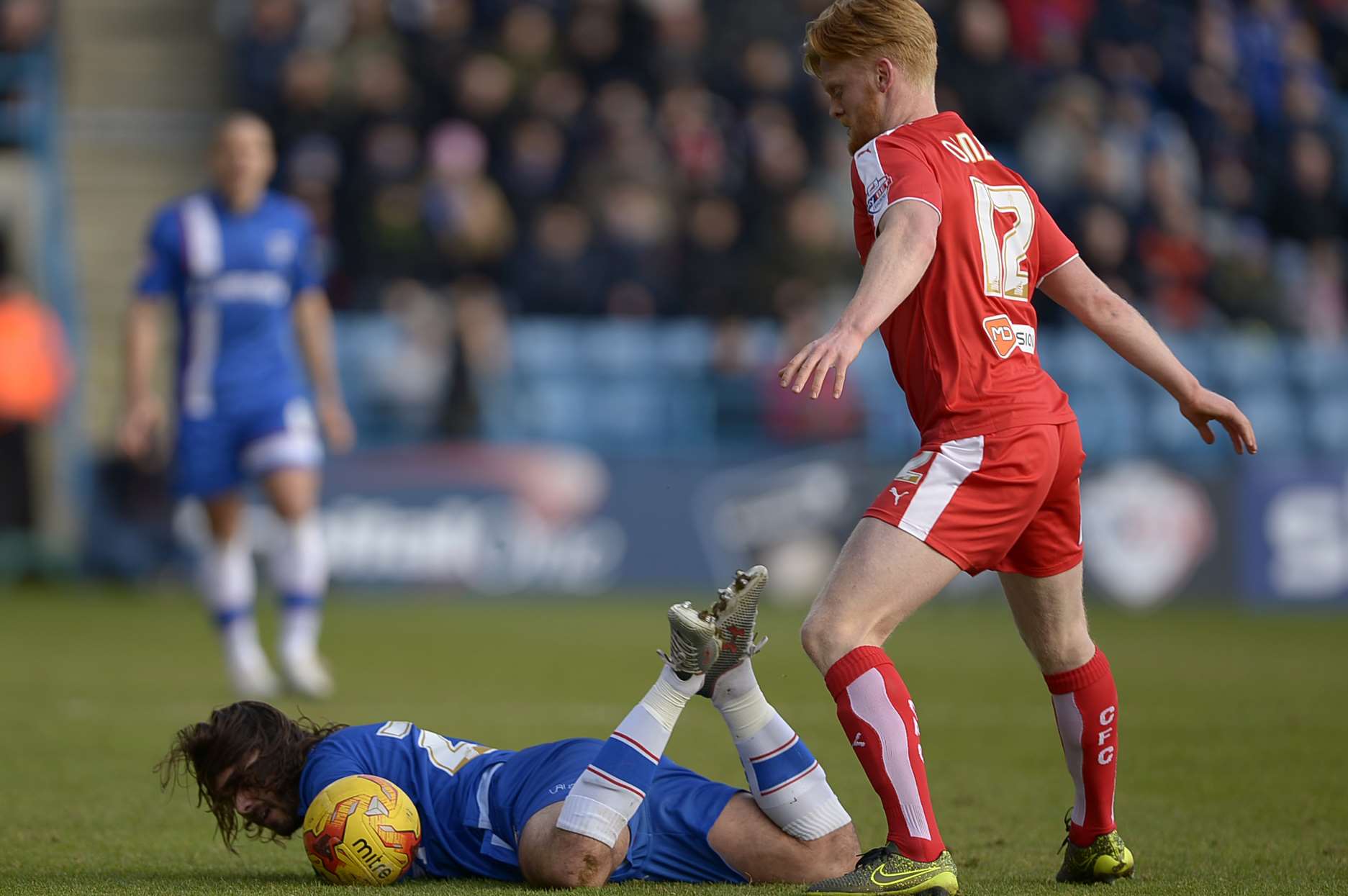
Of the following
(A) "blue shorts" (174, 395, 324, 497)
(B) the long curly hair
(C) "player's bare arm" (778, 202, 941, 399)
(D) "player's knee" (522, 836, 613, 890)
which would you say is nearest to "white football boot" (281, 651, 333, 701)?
(A) "blue shorts" (174, 395, 324, 497)

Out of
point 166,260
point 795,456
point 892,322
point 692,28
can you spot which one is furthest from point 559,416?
point 892,322

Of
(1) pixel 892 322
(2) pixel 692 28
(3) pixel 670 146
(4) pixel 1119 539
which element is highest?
(2) pixel 692 28

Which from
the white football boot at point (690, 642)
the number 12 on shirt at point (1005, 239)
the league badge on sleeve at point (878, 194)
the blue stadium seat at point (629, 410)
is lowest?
the blue stadium seat at point (629, 410)

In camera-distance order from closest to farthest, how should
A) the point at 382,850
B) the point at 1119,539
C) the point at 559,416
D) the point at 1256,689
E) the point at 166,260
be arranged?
the point at 382,850 < the point at 166,260 < the point at 1256,689 < the point at 1119,539 < the point at 559,416

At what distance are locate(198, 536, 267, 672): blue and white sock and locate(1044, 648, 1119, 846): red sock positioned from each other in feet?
16.5

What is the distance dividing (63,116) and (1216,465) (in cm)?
1115

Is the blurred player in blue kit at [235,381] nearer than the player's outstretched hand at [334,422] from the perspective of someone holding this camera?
Yes

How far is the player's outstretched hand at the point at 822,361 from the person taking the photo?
3.42 meters

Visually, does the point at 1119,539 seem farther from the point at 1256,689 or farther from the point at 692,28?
the point at 692,28

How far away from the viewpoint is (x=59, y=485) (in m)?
15.6

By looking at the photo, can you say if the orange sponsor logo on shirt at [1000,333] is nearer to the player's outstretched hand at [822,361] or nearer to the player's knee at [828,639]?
the player's outstretched hand at [822,361]

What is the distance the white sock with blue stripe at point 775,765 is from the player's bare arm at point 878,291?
0.77 m

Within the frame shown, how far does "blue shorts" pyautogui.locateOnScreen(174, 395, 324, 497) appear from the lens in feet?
27.3

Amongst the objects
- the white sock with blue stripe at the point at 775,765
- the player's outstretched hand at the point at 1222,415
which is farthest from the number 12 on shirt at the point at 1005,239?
the white sock with blue stripe at the point at 775,765
